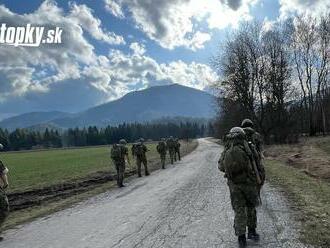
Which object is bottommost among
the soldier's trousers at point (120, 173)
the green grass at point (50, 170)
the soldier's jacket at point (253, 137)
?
the green grass at point (50, 170)

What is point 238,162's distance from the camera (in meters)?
8.87

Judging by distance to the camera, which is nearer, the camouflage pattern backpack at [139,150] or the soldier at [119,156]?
the soldier at [119,156]

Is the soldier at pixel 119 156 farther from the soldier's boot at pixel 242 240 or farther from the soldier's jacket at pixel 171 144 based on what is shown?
the soldier's jacket at pixel 171 144

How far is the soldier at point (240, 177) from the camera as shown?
349 inches

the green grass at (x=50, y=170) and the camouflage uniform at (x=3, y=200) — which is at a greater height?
the camouflage uniform at (x=3, y=200)

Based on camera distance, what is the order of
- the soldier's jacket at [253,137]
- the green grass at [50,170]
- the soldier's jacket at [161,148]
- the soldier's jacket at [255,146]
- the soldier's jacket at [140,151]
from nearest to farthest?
the soldier's jacket at [255,146] → the soldier's jacket at [253,137] → the soldier's jacket at [140,151] → the green grass at [50,170] → the soldier's jacket at [161,148]

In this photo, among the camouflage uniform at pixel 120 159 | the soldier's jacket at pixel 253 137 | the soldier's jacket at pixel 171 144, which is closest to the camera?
the soldier's jacket at pixel 253 137

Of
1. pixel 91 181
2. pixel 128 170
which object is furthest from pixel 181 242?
pixel 128 170

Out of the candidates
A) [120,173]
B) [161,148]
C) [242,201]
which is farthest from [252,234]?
[161,148]

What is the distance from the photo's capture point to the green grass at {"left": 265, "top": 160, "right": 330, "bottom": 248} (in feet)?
30.1

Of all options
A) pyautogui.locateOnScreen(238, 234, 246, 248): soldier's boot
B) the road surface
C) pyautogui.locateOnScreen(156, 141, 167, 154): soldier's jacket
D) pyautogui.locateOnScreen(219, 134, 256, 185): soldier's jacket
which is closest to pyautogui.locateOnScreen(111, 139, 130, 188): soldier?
the road surface

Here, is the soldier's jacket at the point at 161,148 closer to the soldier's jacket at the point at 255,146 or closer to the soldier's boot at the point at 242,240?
the soldier's jacket at the point at 255,146

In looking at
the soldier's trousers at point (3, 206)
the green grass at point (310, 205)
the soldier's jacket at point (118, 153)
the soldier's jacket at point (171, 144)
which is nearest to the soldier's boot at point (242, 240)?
the green grass at point (310, 205)

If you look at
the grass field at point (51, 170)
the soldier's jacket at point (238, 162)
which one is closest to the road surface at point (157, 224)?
the soldier's jacket at point (238, 162)
